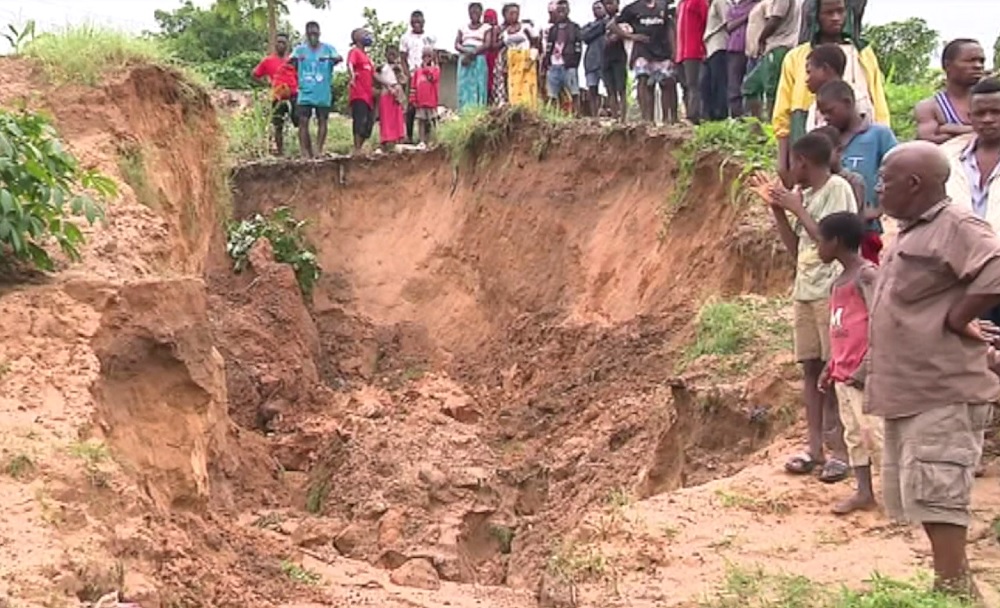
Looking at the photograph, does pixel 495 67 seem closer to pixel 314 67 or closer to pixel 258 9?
pixel 314 67

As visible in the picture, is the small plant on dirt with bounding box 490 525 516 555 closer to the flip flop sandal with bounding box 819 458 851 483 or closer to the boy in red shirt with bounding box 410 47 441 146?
the flip flop sandal with bounding box 819 458 851 483

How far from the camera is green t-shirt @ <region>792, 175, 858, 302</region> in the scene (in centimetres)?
584

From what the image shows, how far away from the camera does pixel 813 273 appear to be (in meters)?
6.01

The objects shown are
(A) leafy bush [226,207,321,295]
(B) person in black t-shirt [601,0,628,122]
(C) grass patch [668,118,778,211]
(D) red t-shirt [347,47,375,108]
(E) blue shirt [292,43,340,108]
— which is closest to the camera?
(C) grass patch [668,118,778,211]

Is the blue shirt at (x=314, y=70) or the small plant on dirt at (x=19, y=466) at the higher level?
the blue shirt at (x=314, y=70)

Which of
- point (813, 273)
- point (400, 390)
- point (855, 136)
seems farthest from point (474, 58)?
point (813, 273)

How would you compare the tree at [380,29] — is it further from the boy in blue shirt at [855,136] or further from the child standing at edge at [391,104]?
the boy in blue shirt at [855,136]

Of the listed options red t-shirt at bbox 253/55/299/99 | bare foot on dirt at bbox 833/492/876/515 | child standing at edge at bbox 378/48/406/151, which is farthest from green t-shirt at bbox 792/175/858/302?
child standing at edge at bbox 378/48/406/151

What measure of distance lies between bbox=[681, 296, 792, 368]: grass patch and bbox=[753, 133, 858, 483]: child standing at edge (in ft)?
5.18

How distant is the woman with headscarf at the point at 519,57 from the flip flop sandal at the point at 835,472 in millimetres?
8140

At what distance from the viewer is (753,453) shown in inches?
285

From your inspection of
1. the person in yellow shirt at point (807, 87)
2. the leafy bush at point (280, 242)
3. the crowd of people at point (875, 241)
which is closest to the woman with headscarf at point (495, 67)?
the leafy bush at point (280, 242)

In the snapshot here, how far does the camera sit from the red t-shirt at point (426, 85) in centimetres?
1425

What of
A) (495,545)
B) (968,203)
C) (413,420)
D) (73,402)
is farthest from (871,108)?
(413,420)
